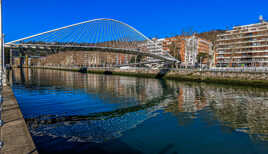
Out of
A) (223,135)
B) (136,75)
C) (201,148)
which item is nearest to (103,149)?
(201,148)

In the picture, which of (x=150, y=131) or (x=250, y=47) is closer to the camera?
(x=150, y=131)

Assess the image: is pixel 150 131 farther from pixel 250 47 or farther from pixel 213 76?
pixel 250 47

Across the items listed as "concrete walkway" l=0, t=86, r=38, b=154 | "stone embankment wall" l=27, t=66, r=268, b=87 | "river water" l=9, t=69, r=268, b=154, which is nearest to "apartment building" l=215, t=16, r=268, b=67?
"stone embankment wall" l=27, t=66, r=268, b=87

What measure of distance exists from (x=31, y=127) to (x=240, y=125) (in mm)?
8291

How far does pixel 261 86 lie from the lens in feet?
84.4

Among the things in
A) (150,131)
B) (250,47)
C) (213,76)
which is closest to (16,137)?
(150,131)

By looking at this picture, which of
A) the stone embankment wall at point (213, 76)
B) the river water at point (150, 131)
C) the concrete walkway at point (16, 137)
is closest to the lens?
the concrete walkway at point (16, 137)

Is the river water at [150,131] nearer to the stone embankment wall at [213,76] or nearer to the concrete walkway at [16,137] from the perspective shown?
the concrete walkway at [16,137]

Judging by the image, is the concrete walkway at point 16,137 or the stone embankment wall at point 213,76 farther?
the stone embankment wall at point 213,76

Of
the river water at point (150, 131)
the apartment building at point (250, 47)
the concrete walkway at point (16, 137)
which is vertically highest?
the apartment building at point (250, 47)

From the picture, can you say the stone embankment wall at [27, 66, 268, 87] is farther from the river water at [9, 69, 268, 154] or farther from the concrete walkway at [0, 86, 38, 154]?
the concrete walkway at [0, 86, 38, 154]

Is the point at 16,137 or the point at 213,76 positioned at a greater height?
the point at 213,76

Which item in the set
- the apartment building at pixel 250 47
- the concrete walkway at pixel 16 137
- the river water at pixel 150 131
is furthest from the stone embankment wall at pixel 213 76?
the concrete walkway at pixel 16 137

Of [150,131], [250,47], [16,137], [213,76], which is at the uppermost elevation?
[250,47]
